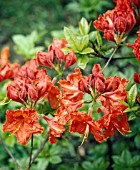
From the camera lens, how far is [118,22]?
1.99 meters

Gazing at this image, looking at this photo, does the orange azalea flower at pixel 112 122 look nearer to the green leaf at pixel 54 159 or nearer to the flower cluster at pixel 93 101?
the flower cluster at pixel 93 101

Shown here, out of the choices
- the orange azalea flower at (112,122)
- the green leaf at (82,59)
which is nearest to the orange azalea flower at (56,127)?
the orange azalea flower at (112,122)

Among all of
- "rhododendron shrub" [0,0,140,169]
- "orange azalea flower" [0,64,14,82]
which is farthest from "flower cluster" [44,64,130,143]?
"orange azalea flower" [0,64,14,82]

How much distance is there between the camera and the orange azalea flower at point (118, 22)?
200 centimetres

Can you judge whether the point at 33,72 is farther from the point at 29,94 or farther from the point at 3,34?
the point at 3,34

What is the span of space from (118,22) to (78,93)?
1.44 feet

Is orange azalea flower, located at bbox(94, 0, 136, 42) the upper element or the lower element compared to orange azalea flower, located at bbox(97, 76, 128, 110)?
upper

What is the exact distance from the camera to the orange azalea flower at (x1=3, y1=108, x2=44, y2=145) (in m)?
1.82

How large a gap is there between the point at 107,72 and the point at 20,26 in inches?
142

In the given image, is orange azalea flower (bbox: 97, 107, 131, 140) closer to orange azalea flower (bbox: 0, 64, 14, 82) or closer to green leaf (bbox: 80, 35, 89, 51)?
green leaf (bbox: 80, 35, 89, 51)

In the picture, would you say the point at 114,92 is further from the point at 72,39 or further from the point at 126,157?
the point at 126,157

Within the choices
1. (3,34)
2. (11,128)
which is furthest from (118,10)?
(3,34)

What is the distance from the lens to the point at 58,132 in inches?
73.3

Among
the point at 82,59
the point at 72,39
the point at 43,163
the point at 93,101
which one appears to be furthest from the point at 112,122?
the point at 43,163
